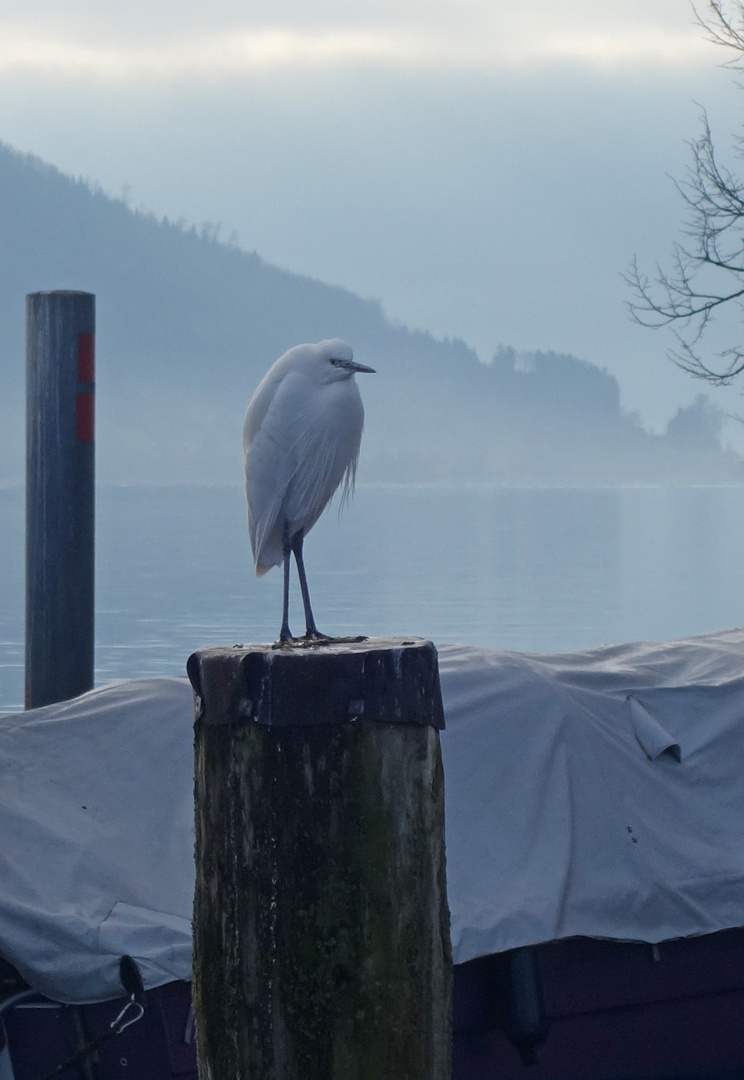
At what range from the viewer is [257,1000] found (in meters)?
2.15

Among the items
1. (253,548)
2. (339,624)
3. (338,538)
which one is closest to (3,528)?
(338,538)

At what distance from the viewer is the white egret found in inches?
179

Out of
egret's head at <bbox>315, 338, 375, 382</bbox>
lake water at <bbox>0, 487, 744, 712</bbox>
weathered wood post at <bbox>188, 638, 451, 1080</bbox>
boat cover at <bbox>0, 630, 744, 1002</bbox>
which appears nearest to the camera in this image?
weathered wood post at <bbox>188, 638, 451, 1080</bbox>

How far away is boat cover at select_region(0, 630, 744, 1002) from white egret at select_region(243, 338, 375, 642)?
687mm

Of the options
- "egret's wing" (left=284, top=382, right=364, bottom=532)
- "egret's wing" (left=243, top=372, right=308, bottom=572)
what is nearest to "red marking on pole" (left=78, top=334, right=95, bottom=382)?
"egret's wing" (left=243, top=372, right=308, bottom=572)

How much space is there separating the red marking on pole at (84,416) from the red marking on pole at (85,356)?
6 cm

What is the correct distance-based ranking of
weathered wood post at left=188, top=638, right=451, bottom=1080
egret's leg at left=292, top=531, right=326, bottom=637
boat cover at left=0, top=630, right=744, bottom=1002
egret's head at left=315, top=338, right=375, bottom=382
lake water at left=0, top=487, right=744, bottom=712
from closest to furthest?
weathered wood post at left=188, top=638, right=451, bottom=1080 → boat cover at left=0, top=630, right=744, bottom=1002 → egret's leg at left=292, top=531, right=326, bottom=637 → egret's head at left=315, top=338, right=375, bottom=382 → lake water at left=0, top=487, right=744, bottom=712

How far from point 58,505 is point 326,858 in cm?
348

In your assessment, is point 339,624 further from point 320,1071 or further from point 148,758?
point 320,1071

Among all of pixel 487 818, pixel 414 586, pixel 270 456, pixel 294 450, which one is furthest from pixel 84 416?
pixel 414 586

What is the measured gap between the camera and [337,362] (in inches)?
178

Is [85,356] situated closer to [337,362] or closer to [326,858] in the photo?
[337,362]

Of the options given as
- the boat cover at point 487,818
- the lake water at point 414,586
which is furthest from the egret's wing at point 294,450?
the lake water at point 414,586

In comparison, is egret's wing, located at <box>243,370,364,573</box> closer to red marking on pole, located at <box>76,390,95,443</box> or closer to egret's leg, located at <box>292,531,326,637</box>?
egret's leg, located at <box>292,531,326,637</box>
